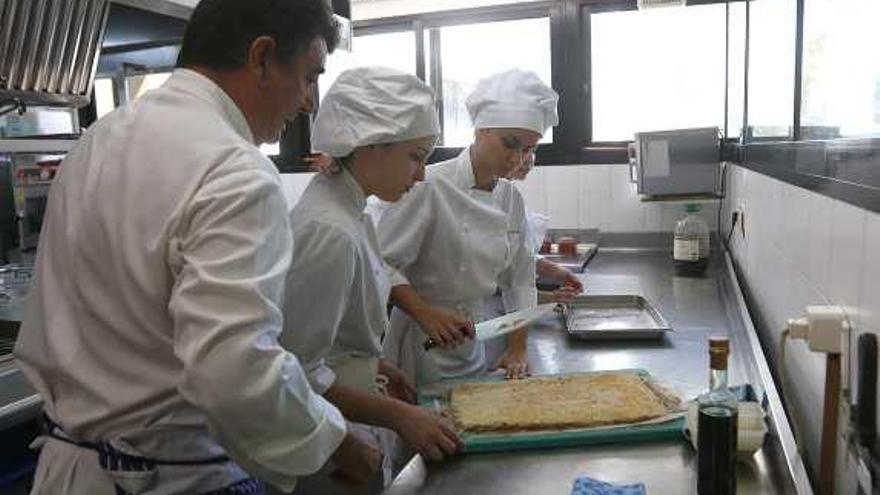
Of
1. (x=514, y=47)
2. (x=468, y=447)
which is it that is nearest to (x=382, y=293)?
(x=468, y=447)

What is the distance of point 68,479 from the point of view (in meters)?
0.98

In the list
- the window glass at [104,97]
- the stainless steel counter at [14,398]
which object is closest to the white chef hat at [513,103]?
the stainless steel counter at [14,398]

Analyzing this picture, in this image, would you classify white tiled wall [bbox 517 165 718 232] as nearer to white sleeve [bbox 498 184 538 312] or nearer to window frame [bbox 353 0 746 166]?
window frame [bbox 353 0 746 166]

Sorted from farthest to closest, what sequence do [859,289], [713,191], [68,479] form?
[713,191] < [68,479] < [859,289]

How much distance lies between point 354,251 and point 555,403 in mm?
480

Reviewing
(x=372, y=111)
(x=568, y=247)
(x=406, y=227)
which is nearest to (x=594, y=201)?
(x=568, y=247)

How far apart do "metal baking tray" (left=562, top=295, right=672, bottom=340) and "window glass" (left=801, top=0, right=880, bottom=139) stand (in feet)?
2.19

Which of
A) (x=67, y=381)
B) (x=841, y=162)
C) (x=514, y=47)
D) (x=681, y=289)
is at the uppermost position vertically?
(x=514, y=47)

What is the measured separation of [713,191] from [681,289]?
0.82 metres

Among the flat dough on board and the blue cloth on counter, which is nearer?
the blue cloth on counter

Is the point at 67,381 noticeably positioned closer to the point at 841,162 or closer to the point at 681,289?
the point at 841,162

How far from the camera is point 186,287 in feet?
2.50

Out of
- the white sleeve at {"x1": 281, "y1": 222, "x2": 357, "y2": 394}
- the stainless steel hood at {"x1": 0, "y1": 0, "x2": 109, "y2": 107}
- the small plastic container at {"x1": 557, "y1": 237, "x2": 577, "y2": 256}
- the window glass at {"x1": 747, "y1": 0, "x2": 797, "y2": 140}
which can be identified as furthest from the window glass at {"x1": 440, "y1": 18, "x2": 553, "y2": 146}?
the white sleeve at {"x1": 281, "y1": 222, "x2": 357, "y2": 394}

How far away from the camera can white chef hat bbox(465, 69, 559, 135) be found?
194cm
